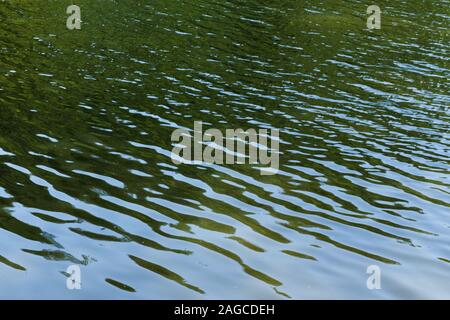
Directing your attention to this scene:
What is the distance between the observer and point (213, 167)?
67.6ft

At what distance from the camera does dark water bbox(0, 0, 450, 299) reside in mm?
14773

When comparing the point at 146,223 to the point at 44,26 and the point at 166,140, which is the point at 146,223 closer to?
the point at 166,140

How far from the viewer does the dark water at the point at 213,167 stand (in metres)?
14.8

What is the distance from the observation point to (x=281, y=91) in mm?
30047
